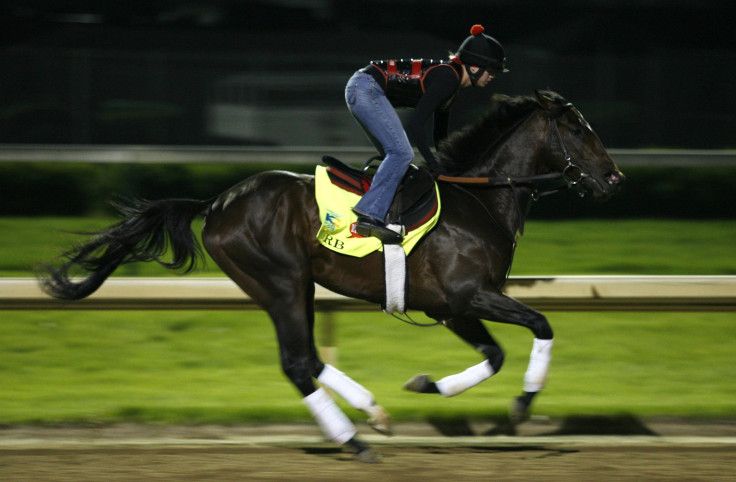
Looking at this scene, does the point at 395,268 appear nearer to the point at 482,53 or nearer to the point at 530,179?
the point at 530,179

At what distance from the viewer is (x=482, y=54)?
507 cm

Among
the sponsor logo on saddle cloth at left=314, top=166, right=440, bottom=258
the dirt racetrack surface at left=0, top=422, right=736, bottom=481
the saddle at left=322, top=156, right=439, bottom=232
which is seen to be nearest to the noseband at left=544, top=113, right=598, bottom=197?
the saddle at left=322, top=156, right=439, bottom=232

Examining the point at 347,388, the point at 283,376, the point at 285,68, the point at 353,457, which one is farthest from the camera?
the point at 285,68

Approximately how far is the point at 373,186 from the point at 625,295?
1.56 m

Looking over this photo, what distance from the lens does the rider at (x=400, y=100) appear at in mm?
4883

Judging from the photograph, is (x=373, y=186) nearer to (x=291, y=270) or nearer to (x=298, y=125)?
(x=291, y=270)

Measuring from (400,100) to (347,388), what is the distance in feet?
4.88

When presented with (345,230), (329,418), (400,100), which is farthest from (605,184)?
(329,418)

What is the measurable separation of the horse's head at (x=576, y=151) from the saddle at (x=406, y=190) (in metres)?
0.66

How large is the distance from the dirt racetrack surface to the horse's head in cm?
127

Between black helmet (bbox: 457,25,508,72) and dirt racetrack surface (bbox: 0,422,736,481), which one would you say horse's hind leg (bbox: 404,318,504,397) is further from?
black helmet (bbox: 457,25,508,72)

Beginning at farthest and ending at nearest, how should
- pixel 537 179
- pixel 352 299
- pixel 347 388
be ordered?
pixel 352 299
pixel 537 179
pixel 347 388

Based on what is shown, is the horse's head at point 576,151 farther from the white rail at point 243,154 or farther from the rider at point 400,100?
the white rail at point 243,154

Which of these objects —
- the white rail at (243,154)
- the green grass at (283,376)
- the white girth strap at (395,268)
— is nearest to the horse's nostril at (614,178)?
the white girth strap at (395,268)
